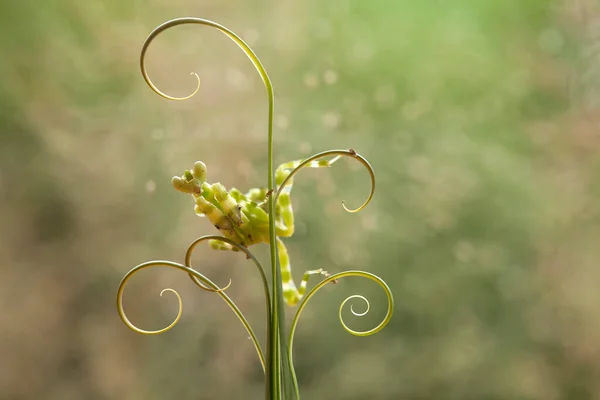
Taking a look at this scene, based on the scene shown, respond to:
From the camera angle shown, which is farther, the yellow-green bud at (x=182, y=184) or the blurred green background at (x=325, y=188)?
the blurred green background at (x=325, y=188)

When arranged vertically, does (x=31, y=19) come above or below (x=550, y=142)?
above

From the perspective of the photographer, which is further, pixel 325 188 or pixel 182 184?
pixel 325 188

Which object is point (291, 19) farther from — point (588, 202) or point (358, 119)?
point (588, 202)

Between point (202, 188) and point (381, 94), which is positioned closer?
point (202, 188)

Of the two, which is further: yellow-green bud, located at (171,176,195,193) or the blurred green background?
the blurred green background

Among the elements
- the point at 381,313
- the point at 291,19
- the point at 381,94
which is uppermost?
the point at 291,19

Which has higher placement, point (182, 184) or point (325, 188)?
point (325, 188)

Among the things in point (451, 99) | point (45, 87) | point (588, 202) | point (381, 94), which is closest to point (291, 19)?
point (381, 94)
